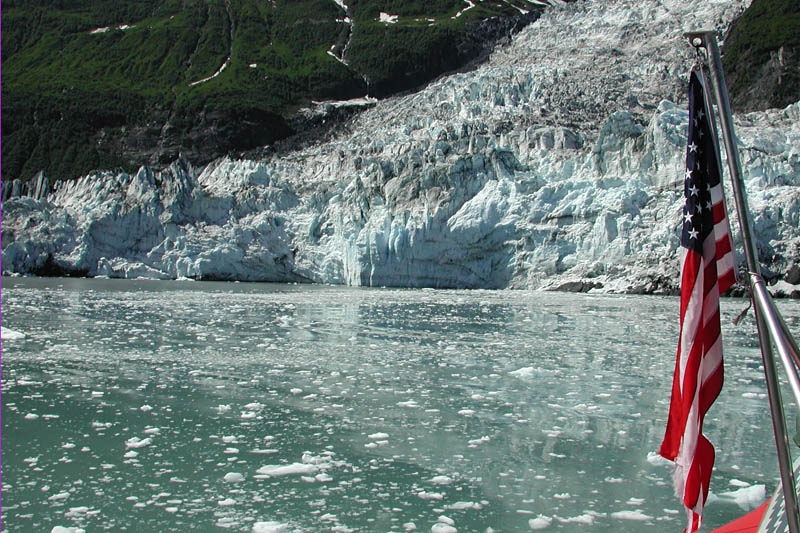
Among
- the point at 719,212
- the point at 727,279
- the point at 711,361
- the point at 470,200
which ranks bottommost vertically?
the point at 711,361

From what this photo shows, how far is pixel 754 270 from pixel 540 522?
2265 mm

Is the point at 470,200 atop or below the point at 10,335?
atop

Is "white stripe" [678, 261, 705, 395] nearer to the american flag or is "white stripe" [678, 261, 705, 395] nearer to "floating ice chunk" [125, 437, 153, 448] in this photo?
the american flag

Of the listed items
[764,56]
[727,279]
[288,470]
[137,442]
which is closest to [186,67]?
[764,56]

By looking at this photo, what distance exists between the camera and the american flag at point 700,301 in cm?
327

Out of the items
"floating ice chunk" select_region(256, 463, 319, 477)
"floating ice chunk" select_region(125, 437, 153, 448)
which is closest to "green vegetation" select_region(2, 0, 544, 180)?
"floating ice chunk" select_region(125, 437, 153, 448)

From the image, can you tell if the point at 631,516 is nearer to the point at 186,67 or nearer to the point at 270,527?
the point at 270,527

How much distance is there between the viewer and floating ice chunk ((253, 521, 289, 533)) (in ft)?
13.1

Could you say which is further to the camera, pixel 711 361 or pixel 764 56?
pixel 764 56

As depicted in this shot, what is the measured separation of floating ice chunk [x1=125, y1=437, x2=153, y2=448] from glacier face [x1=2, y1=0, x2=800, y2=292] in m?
23.5

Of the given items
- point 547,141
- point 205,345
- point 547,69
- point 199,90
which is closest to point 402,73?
point 199,90

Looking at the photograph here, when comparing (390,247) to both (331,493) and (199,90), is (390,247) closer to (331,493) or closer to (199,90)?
(331,493)

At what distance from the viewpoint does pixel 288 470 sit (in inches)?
201

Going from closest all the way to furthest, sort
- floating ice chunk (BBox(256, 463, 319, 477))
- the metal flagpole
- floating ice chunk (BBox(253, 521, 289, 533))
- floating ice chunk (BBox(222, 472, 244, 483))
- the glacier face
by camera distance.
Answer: the metal flagpole, floating ice chunk (BBox(253, 521, 289, 533)), floating ice chunk (BBox(222, 472, 244, 483)), floating ice chunk (BBox(256, 463, 319, 477)), the glacier face
